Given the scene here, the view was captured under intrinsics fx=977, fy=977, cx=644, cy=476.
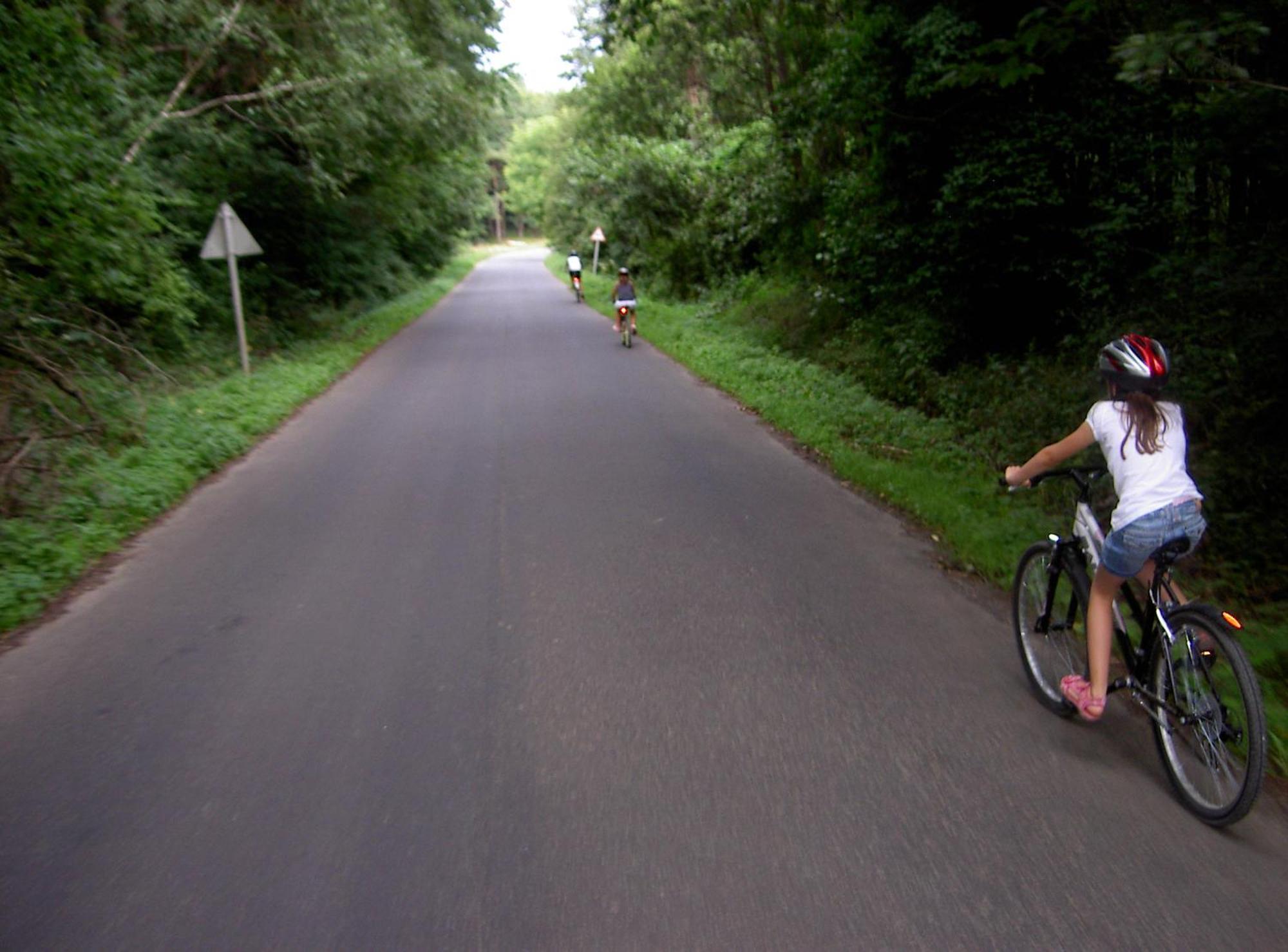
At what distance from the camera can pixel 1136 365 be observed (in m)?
3.95

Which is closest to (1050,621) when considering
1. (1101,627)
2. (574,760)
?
(1101,627)

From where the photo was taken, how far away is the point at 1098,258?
11.2 m

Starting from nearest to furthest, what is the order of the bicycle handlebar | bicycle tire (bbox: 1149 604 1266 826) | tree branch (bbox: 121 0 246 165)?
bicycle tire (bbox: 1149 604 1266 826) → the bicycle handlebar → tree branch (bbox: 121 0 246 165)

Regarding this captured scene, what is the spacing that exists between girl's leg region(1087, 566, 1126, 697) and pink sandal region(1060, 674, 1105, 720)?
3 cm

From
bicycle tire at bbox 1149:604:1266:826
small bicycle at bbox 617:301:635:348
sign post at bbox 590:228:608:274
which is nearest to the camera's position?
bicycle tire at bbox 1149:604:1266:826

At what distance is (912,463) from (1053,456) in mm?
5435

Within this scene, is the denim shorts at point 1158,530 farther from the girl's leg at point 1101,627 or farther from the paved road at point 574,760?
the paved road at point 574,760

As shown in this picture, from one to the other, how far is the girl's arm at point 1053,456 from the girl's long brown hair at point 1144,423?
153 millimetres

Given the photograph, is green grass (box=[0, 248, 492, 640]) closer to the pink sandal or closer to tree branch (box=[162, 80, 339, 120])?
→ tree branch (box=[162, 80, 339, 120])

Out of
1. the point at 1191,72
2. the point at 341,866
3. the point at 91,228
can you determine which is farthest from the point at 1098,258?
the point at 91,228

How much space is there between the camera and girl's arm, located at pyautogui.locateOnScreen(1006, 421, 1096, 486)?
412 cm

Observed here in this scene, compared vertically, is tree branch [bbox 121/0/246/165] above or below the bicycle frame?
above

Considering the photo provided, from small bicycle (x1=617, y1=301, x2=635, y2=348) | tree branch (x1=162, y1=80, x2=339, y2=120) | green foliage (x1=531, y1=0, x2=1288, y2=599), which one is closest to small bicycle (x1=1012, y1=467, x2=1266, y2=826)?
green foliage (x1=531, y1=0, x2=1288, y2=599)

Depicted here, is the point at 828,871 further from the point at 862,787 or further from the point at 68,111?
the point at 68,111
